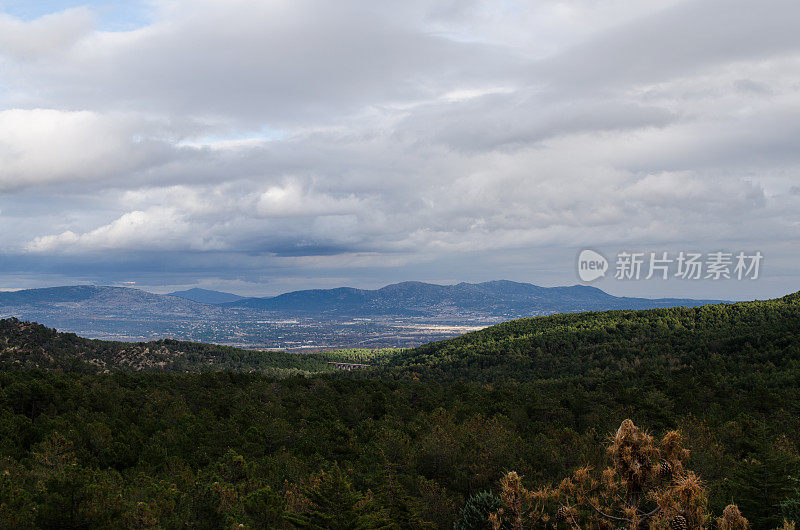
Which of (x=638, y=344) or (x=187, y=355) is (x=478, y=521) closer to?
(x=638, y=344)

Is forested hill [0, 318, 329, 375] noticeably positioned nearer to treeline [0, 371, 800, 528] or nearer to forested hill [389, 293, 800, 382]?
treeline [0, 371, 800, 528]

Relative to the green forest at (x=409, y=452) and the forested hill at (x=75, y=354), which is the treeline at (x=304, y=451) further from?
the forested hill at (x=75, y=354)

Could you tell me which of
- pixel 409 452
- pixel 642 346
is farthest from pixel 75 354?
pixel 642 346

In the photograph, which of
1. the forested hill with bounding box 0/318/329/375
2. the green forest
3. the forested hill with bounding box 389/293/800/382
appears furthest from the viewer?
the forested hill with bounding box 0/318/329/375

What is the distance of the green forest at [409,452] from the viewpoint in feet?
56.6

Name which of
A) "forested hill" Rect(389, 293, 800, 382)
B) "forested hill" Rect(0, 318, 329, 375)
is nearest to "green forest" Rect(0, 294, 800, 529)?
"forested hill" Rect(389, 293, 800, 382)

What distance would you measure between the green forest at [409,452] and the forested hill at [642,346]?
1.85m

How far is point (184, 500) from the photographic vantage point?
953 inches

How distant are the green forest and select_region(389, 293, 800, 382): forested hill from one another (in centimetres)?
185

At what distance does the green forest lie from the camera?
17.2 meters

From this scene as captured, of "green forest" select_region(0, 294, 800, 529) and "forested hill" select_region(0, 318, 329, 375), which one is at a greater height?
"green forest" select_region(0, 294, 800, 529)

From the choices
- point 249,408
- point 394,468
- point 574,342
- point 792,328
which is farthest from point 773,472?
point 574,342

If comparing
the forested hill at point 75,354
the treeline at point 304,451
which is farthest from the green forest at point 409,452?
the forested hill at point 75,354

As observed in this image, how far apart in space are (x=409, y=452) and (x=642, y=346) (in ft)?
404
